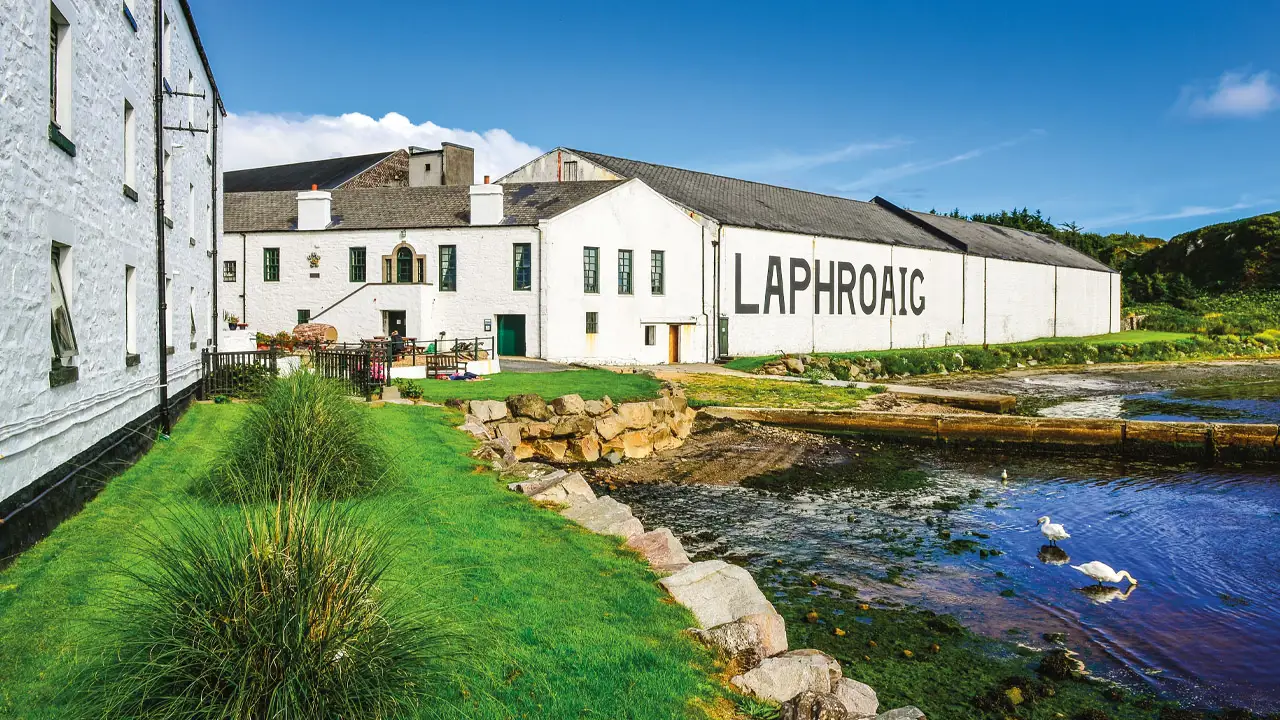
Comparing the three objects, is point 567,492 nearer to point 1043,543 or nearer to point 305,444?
point 305,444

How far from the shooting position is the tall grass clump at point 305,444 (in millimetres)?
9086

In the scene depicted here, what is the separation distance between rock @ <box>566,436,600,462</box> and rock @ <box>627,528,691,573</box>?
10173 millimetres

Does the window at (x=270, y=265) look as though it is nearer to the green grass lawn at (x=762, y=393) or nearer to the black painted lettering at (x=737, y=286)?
the green grass lawn at (x=762, y=393)

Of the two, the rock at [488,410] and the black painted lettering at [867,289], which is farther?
the black painted lettering at [867,289]

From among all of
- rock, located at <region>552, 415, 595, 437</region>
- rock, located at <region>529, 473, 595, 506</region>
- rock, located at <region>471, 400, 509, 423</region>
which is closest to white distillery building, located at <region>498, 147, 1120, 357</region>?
rock, located at <region>552, 415, 595, 437</region>

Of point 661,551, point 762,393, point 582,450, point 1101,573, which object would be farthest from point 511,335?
point 661,551

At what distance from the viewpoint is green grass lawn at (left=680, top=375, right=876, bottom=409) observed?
25.6 meters

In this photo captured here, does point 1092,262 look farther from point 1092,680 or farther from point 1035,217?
point 1092,680

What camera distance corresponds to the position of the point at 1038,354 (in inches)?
1951

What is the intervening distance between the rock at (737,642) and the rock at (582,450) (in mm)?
12714

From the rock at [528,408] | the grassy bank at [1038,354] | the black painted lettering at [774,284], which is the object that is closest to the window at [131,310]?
the rock at [528,408]

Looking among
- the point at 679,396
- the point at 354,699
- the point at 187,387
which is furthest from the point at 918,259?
the point at 354,699

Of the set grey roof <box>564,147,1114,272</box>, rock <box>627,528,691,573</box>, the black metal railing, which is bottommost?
rock <box>627,528,691,573</box>

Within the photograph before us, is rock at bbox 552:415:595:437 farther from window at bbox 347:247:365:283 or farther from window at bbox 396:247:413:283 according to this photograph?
window at bbox 347:247:365:283
